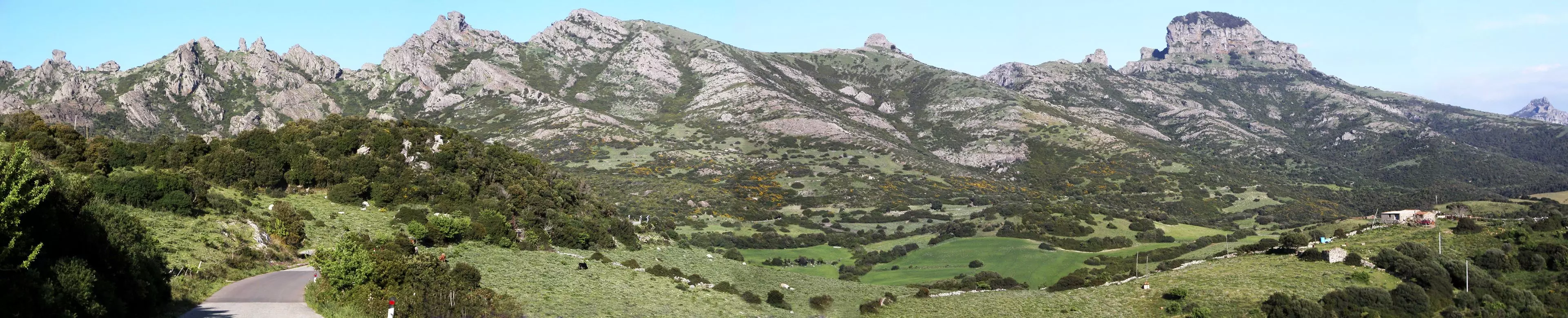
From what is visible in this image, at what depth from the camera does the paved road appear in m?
22.4

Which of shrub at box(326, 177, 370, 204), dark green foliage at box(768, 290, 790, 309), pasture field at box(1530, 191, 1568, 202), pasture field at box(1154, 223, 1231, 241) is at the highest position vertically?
pasture field at box(1530, 191, 1568, 202)

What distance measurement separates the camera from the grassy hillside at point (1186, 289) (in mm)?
36438

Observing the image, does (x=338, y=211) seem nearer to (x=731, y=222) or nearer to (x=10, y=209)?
(x=10, y=209)

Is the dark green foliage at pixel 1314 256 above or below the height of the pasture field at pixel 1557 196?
below

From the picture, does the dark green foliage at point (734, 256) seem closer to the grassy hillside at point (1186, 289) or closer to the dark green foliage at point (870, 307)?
the dark green foliage at point (870, 307)

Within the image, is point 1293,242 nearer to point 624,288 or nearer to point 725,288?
point 725,288

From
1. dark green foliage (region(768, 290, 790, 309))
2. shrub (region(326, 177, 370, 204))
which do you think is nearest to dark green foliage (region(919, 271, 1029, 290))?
dark green foliage (region(768, 290, 790, 309))

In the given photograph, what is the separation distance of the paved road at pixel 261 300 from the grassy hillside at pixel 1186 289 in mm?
26129

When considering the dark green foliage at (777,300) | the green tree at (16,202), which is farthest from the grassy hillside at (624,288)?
the green tree at (16,202)

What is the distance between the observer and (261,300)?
24.6 meters

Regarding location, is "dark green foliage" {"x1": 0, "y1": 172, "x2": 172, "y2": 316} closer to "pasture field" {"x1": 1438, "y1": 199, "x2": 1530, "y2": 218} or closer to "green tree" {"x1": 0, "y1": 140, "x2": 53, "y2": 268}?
"green tree" {"x1": 0, "y1": 140, "x2": 53, "y2": 268}

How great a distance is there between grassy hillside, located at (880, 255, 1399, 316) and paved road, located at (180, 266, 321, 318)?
2613cm

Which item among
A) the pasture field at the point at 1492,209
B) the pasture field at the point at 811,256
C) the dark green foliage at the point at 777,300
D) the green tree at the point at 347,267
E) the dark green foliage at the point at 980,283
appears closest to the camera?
the green tree at the point at 347,267

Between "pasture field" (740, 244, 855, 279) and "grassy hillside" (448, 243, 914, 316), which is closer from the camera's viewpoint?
"grassy hillside" (448, 243, 914, 316)
